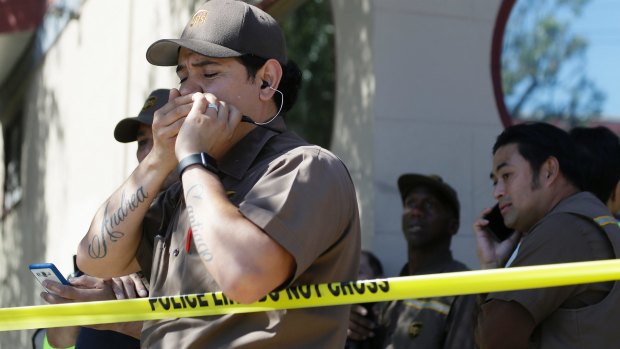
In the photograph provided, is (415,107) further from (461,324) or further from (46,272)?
(46,272)

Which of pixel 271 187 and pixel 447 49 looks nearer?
pixel 271 187

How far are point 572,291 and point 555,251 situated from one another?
0.52 feet

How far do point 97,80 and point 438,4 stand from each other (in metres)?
4.65

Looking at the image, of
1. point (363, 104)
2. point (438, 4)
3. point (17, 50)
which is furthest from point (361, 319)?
point (17, 50)

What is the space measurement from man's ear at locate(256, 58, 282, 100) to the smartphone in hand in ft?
3.41

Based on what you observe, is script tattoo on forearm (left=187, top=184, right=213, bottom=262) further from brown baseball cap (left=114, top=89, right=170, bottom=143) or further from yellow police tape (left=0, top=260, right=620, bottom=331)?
brown baseball cap (left=114, top=89, right=170, bottom=143)

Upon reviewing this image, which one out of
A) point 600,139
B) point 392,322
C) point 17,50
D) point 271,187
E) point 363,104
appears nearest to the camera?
point 271,187

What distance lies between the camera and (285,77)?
343 centimetres

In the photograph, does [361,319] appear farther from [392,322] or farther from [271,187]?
[271,187]

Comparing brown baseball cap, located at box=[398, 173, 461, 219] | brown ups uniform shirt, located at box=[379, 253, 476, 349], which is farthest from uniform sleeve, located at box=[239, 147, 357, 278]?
brown baseball cap, located at box=[398, 173, 461, 219]

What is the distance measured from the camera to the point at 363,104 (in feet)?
21.3

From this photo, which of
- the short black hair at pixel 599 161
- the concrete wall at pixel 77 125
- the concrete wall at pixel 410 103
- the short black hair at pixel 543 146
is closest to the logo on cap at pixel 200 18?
the short black hair at pixel 543 146

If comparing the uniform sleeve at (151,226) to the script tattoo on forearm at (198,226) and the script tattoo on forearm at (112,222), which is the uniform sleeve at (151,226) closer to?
the script tattoo on forearm at (112,222)

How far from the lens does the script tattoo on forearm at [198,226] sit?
9.17ft
